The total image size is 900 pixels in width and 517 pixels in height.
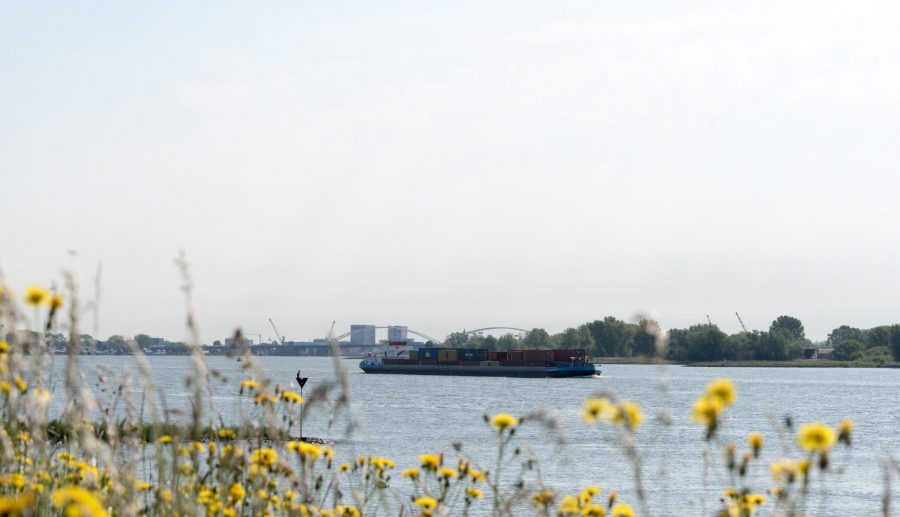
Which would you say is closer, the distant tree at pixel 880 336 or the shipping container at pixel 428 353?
the shipping container at pixel 428 353

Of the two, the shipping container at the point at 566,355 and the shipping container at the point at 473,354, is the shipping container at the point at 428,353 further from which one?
the shipping container at the point at 566,355

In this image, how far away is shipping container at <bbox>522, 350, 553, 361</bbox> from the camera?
99.1m

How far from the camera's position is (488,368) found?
101812 mm

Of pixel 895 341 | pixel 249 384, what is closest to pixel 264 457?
pixel 249 384

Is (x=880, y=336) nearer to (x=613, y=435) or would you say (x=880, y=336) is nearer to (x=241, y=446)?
(x=613, y=435)

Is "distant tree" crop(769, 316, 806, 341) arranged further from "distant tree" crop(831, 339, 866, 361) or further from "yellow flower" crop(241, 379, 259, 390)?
"yellow flower" crop(241, 379, 259, 390)

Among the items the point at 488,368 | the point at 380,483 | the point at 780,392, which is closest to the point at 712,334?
the point at 488,368

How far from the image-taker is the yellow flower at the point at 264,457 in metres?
4.34

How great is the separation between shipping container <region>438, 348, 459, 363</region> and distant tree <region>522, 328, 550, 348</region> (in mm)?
64860

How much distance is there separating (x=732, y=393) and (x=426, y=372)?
333 feet

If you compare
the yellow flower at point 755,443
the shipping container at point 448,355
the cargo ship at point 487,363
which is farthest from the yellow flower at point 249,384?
the shipping container at point 448,355

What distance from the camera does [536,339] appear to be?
172500 mm

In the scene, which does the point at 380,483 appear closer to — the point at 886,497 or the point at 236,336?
the point at 236,336

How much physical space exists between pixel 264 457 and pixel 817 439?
2373 mm
